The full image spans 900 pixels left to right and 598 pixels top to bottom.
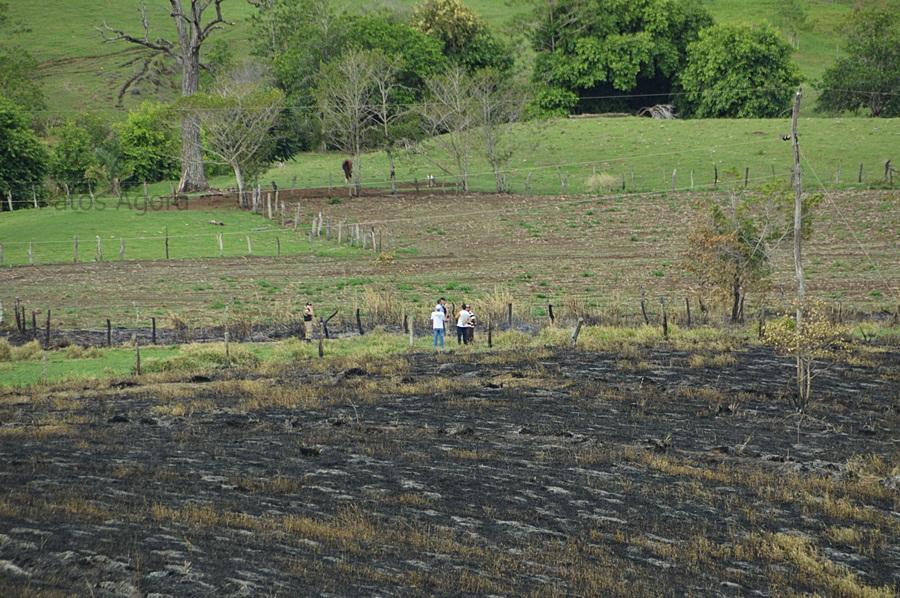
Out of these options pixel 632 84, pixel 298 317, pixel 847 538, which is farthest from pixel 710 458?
pixel 632 84

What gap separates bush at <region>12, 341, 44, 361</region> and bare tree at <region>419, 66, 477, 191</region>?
44.8 metres

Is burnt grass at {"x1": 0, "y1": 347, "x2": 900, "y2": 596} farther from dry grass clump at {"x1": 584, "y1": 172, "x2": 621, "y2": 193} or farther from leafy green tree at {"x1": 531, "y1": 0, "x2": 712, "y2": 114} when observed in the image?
leafy green tree at {"x1": 531, "y1": 0, "x2": 712, "y2": 114}

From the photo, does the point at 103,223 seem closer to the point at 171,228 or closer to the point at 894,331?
the point at 171,228

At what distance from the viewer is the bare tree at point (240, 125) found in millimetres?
80250

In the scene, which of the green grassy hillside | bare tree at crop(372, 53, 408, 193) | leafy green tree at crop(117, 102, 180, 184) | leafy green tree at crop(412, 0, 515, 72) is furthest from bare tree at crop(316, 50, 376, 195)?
the green grassy hillside

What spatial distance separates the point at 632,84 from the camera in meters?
108

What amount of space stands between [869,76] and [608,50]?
2102 cm

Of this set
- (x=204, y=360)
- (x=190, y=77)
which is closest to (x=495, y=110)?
(x=190, y=77)

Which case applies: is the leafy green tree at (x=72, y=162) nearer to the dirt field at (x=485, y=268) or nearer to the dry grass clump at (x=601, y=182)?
the dirt field at (x=485, y=268)

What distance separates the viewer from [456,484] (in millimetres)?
24359

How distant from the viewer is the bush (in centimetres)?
4150

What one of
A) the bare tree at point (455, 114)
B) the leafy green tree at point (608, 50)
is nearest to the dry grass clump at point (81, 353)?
the bare tree at point (455, 114)

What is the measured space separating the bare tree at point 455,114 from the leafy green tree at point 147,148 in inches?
816

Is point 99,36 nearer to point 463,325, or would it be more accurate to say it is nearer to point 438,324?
point 463,325
